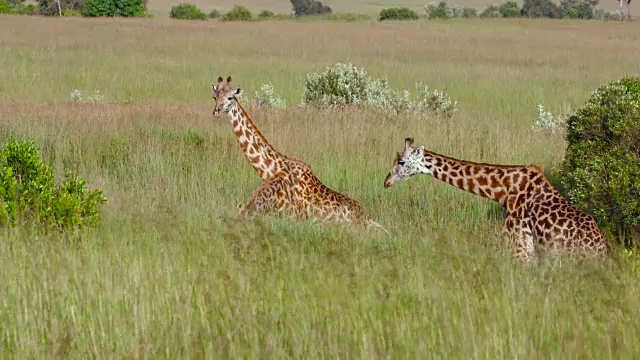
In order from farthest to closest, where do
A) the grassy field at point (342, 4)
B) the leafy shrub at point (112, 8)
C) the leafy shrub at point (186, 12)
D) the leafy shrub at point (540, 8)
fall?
the grassy field at point (342, 4) < the leafy shrub at point (540, 8) < the leafy shrub at point (186, 12) < the leafy shrub at point (112, 8)

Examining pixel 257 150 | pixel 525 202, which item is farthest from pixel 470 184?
pixel 257 150

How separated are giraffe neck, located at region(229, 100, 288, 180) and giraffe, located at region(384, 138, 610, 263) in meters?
1.48

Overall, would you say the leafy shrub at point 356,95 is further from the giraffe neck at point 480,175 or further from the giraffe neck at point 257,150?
the giraffe neck at point 480,175

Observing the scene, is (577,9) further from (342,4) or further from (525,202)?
(525,202)

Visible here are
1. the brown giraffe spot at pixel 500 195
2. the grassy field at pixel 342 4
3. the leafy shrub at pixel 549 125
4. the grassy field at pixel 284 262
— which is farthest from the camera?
the grassy field at pixel 342 4

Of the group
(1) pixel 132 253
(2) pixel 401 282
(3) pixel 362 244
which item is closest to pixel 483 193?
(3) pixel 362 244

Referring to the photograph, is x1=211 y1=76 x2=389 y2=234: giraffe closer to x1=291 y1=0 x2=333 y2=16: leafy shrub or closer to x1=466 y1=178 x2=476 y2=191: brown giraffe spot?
x1=466 y1=178 x2=476 y2=191: brown giraffe spot

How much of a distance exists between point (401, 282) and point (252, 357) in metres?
2.10

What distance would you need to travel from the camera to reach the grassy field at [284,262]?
5.73 metres

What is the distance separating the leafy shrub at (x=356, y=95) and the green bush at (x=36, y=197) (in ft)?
35.2

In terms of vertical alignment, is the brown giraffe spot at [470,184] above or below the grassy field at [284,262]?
above

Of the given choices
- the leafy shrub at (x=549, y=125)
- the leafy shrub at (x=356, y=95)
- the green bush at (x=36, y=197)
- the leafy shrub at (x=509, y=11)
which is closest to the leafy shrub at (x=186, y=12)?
the leafy shrub at (x=509, y=11)

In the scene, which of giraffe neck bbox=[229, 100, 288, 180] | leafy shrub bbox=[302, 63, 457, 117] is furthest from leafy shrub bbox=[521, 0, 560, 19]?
giraffe neck bbox=[229, 100, 288, 180]

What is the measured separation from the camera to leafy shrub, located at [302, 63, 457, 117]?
20078 mm
